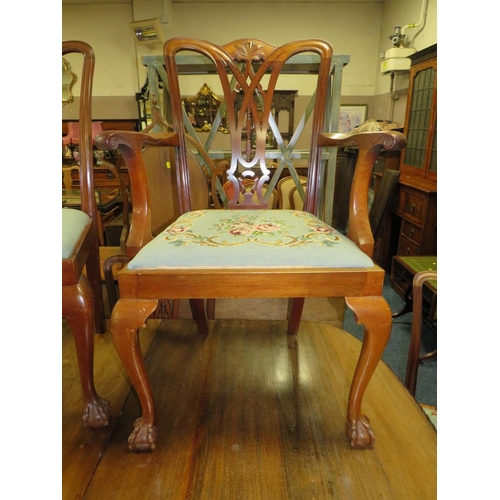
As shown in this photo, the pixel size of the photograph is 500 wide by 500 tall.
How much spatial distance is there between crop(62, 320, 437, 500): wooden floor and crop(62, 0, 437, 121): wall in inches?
148

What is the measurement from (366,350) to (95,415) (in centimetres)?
59

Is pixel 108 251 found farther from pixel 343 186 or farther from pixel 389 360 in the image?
pixel 343 186

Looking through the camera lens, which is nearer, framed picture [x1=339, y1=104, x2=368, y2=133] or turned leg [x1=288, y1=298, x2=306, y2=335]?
turned leg [x1=288, y1=298, x2=306, y2=335]

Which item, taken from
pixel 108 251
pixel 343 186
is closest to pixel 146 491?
pixel 108 251

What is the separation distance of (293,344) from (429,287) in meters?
0.91

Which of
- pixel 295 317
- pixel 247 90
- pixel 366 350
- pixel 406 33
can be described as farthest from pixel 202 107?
pixel 366 350

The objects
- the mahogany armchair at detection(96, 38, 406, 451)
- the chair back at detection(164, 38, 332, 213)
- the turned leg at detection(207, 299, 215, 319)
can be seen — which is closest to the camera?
the mahogany armchair at detection(96, 38, 406, 451)

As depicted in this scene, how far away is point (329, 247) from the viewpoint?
65cm

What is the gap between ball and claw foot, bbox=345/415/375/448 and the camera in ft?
2.33

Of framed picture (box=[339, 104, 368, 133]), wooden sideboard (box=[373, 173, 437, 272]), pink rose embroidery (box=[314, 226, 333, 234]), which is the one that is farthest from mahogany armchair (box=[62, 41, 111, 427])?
framed picture (box=[339, 104, 368, 133])

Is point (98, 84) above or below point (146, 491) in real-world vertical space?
above

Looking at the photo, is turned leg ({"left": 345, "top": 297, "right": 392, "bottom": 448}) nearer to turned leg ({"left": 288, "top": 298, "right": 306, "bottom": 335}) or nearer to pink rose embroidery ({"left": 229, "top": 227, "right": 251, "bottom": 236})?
pink rose embroidery ({"left": 229, "top": 227, "right": 251, "bottom": 236})

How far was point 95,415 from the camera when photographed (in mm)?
757
